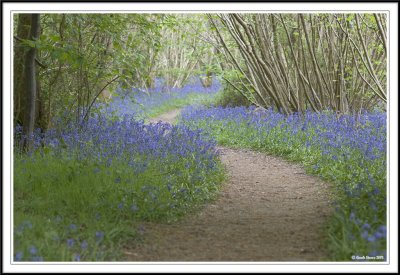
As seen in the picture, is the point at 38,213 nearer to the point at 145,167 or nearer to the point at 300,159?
the point at 145,167

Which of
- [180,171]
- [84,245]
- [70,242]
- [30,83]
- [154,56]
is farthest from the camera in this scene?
[154,56]

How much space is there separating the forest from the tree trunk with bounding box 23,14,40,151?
0.06 feet

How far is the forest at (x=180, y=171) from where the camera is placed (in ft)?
16.9

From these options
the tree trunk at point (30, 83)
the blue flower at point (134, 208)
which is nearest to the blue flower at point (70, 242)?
the blue flower at point (134, 208)

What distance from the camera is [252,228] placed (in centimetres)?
598

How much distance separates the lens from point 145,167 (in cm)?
720

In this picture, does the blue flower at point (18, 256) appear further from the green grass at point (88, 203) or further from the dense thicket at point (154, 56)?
the dense thicket at point (154, 56)

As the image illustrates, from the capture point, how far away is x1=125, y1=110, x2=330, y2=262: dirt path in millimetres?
5105

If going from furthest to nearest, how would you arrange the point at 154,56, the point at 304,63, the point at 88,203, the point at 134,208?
1. the point at 154,56
2. the point at 304,63
3. the point at 88,203
4. the point at 134,208

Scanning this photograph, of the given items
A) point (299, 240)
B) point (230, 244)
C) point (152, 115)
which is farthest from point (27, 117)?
point (152, 115)

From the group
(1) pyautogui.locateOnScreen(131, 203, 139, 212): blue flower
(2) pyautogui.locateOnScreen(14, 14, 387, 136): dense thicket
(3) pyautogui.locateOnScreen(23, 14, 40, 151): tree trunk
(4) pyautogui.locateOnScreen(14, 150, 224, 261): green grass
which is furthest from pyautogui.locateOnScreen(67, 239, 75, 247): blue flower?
(3) pyautogui.locateOnScreen(23, 14, 40, 151): tree trunk

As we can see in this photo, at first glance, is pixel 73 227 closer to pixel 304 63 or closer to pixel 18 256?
pixel 18 256

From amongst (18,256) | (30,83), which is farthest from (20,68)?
(18,256)

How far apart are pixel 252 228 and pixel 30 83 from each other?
3653 mm
